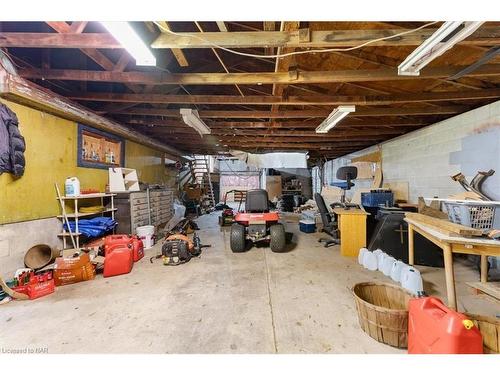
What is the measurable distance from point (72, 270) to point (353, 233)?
4.16m

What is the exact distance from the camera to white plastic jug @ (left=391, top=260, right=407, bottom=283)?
275 cm

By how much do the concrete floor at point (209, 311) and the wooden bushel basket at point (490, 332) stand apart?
0.53 metres

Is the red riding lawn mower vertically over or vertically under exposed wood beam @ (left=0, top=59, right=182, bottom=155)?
under

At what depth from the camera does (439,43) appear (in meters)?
1.84

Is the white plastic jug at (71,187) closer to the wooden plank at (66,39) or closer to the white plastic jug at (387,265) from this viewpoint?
the wooden plank at (66,39)

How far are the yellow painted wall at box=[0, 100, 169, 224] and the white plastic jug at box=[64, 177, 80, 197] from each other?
0.08 meters

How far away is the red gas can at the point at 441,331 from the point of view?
Answer: 4.00 ft

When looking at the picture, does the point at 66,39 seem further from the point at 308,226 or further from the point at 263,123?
the point at 308,226

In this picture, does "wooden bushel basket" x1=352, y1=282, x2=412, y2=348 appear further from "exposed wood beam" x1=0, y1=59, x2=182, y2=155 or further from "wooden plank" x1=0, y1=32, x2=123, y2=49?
"exposed wood beam" x1=0, y1=59, x2=182, y2=155

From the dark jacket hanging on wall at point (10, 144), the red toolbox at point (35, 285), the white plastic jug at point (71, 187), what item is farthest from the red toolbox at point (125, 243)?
the dark jacket hanging on wall at point (10, 144)

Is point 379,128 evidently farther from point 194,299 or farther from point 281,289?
point 194,299

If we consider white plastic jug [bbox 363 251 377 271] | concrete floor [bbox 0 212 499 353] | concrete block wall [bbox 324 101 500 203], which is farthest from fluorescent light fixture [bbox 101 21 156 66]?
concrete block wall [bbox 324 101 500 203]

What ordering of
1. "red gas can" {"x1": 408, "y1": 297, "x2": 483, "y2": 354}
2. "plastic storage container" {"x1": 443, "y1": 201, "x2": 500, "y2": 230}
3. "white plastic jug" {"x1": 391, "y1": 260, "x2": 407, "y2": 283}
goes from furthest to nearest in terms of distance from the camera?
1. "white plastic jug" {"x1": 391, "y1": 260, "x2": 407, "y2": 283}
2. "plastic storage container" {"x1": 443, "y1": 201, "x2": 500, "y2": 230}
3. "red gas can" {"x1": 408, "y1": 297, "x2": 483, "y2": 354}
